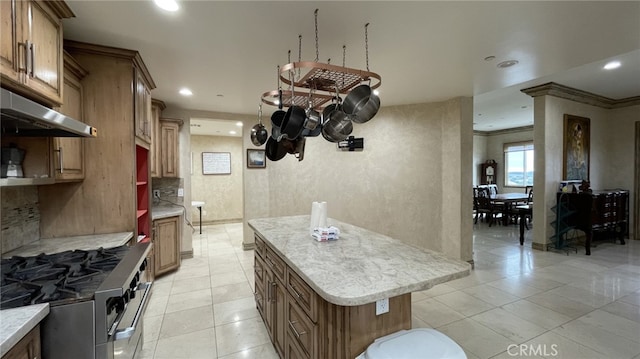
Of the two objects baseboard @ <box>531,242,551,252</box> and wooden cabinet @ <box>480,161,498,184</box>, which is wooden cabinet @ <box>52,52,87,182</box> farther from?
wooden cabinet @ <box>480,161,498,184</box>

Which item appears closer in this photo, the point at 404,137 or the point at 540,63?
the point at 540,63

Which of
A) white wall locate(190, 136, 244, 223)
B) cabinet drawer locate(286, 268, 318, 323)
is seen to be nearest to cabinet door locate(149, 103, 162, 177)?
cabinet drawer locate(286, 268, 318, 323)

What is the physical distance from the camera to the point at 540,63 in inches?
107

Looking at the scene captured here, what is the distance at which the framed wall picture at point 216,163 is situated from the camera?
7430mm

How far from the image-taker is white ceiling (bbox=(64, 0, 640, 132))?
1809 mm

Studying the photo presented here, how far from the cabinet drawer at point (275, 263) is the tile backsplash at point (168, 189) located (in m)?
2.89

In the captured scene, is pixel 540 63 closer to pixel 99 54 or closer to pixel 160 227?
pixel 99 54

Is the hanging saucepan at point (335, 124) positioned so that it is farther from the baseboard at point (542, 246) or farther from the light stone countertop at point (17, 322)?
the baseboard at point (542, 246)

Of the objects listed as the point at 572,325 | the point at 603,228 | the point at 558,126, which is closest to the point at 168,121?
the point at 572,325

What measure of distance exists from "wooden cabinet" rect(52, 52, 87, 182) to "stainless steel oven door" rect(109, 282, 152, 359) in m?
1.03

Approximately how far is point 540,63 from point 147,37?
11.8 ft

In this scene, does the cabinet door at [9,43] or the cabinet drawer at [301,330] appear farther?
the cabinet drawer at [301,330]

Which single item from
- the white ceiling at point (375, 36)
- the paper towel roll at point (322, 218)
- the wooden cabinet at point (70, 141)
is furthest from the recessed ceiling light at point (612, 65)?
the wooden cabinet at point (70, 141)

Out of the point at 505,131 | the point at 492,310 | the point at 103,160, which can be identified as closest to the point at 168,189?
the point at 103,160
